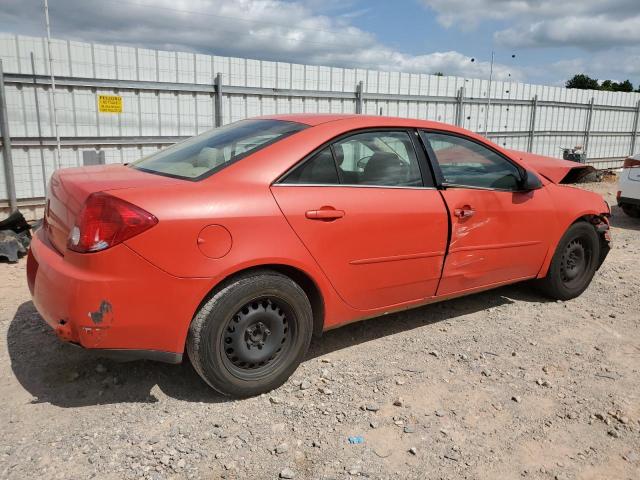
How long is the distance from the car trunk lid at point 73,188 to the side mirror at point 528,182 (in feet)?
8.59

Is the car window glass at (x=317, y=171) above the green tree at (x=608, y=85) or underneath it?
underneath

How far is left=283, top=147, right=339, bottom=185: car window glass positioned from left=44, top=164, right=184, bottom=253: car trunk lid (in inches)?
25.2

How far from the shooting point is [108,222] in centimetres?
249

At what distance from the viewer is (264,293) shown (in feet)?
9.32

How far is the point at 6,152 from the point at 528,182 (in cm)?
634

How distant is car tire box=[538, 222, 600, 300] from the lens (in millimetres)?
4562

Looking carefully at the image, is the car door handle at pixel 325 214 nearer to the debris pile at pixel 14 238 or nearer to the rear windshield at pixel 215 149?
the rear windshield at pixel 215 149

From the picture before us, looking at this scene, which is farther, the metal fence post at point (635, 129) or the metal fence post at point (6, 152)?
the metal fence post at point (635, 129)

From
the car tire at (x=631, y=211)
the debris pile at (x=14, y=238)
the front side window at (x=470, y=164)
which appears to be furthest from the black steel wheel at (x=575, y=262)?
the debris pile at (x=14, y=238)

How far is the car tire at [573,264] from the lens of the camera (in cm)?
456

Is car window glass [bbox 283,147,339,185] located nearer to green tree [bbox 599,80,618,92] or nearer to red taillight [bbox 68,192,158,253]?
red taillight [bbox 68,192,158,253]

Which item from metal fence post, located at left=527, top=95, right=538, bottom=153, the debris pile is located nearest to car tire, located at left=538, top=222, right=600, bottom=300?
the debris pile

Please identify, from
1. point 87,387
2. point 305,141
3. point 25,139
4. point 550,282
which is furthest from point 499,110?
point 87,387

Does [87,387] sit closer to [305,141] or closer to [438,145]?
[305,141]
